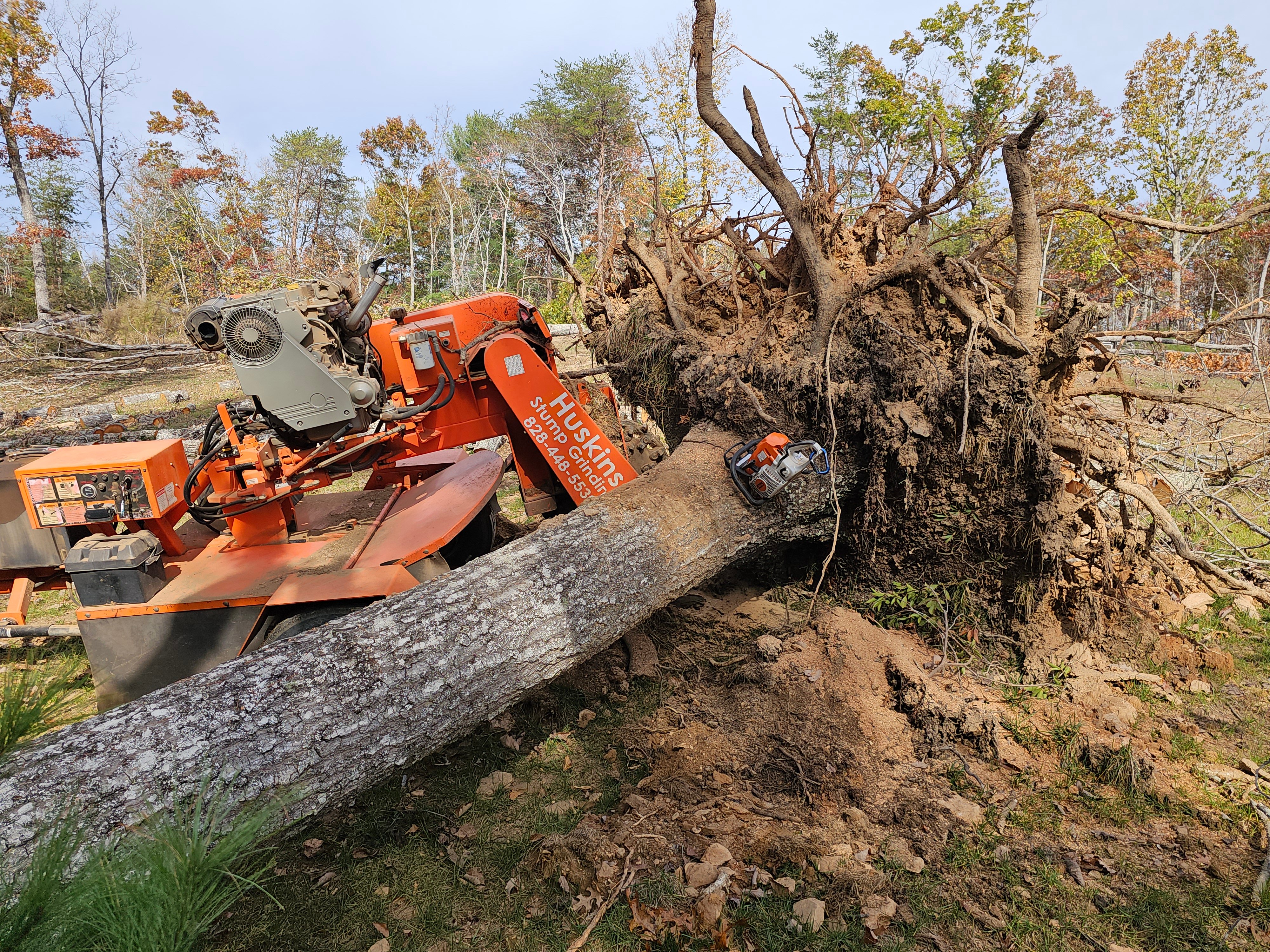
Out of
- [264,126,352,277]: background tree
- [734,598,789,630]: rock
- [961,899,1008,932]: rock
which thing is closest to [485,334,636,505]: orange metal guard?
[734,598,789,630]: rock

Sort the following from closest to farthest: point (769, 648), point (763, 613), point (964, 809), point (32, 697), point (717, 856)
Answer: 1. point (32, 697)
2. point (717, 856)
3. point (964, 809)
4. point (769, 648)
5. point (763, 613)

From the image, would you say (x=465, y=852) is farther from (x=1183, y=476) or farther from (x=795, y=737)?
(x=1183, y=476)

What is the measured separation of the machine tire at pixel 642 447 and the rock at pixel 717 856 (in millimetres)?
2839

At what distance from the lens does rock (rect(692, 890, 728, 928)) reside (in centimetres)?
225

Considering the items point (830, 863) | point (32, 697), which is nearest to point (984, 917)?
point (830, 863)

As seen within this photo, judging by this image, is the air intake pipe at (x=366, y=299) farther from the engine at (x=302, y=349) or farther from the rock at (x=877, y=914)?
the rock at (x=877, y=914)

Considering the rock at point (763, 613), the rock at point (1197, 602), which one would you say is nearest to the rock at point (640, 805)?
the rock at point (763, 613)

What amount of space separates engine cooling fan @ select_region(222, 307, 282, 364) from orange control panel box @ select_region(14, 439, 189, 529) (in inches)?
28.5

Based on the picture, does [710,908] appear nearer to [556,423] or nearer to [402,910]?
[402,910]

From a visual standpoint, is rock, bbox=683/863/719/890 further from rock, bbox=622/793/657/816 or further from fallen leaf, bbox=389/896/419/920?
fallen leaf, bbox=389/896/419/920

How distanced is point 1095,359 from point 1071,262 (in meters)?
21.1

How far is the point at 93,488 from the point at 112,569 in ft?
1.42

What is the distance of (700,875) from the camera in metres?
2.41

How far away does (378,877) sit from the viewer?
271 centimetres
